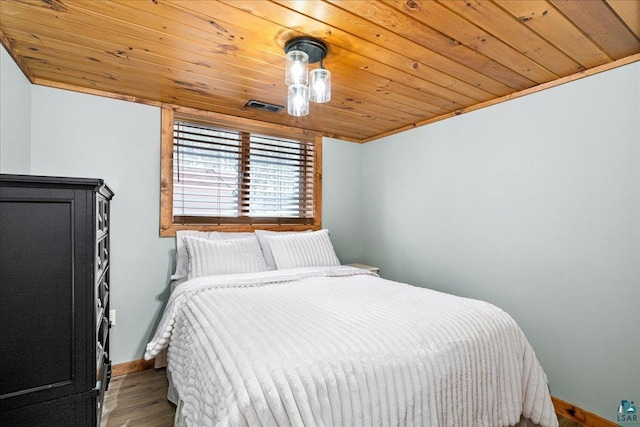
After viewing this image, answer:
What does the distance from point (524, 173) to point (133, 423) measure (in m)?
2.97

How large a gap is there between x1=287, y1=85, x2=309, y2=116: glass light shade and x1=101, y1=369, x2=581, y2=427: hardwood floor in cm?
195

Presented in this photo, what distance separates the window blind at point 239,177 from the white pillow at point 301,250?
46 cm

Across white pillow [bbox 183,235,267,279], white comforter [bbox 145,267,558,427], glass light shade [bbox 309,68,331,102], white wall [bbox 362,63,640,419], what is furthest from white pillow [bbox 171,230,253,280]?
white wall [bbox 362,63,640,419]

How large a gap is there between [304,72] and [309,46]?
0.13 metres

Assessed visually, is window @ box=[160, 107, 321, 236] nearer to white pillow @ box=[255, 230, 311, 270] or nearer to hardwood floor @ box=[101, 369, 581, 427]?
white pillow @ box=[255, 230, 311, 270]

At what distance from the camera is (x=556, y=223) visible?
2164 millimetres

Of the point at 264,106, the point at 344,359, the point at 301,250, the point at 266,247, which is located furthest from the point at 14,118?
the point at 344,359

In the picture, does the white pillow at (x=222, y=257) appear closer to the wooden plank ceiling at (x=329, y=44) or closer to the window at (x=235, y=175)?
the window at (x=235, y=175)

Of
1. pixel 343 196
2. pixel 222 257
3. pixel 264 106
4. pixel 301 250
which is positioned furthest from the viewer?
pixel 343 196

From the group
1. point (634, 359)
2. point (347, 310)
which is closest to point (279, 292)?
point (347, 310)

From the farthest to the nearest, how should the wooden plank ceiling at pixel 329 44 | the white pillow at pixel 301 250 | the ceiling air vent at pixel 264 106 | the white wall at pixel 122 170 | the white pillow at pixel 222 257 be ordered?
the white pillow at pixel 301 250 → the ceiling air vent at pixel 264 106 → the white pillow at pixel 222 257 → the white wall at pixel 122 170 → the wooden plank ceiling at pixel 329 44

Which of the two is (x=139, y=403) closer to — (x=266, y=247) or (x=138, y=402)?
(x=138, y=402)

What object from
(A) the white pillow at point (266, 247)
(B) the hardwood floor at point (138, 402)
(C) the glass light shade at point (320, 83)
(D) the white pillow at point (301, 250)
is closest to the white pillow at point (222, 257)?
(A) the white pillow at point (266, 247)

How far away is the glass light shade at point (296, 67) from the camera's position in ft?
5.70
